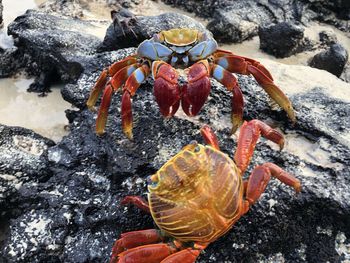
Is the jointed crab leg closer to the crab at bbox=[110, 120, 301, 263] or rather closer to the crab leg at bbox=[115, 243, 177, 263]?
the crab at bbox=[110, 120, 301, 263]

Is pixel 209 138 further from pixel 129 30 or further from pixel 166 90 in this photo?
pixel 129 30

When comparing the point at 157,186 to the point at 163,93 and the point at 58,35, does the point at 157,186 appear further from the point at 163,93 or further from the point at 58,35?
the point at 58,35

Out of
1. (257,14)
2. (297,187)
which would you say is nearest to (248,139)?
(297,187)

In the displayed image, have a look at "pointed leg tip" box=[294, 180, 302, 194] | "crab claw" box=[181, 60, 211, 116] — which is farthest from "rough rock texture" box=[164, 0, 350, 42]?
"pointed leg tip" box=[294, 180, 302, 194]

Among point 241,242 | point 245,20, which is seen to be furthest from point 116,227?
point 245,20

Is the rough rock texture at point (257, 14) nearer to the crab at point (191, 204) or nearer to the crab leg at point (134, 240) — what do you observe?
the crab at point (191, 204)

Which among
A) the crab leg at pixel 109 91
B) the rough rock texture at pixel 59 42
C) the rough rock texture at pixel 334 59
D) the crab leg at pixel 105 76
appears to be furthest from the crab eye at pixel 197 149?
the rough rock texture at pixel 334 59
